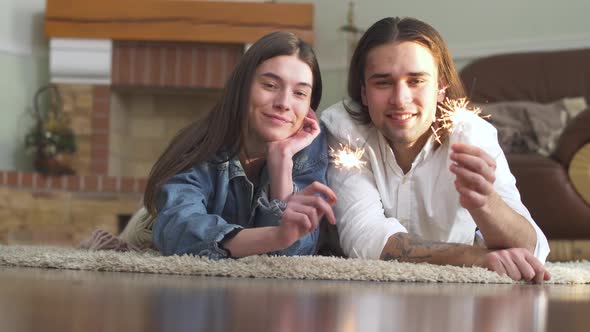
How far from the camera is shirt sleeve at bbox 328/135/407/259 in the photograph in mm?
1666

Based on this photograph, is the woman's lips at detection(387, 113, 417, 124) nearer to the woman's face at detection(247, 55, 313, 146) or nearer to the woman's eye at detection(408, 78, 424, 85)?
the woman's eye at detection(408, 78, 424, 85)

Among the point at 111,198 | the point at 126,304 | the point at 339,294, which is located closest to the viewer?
the point at 126,304

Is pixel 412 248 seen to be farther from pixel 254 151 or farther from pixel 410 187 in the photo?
pixel 254 151

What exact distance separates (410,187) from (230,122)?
405mm

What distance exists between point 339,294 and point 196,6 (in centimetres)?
354

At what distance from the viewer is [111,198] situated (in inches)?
173

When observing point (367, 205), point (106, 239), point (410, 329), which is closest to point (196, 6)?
point (106, 239)

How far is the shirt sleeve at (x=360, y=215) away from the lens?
1666 millimetres

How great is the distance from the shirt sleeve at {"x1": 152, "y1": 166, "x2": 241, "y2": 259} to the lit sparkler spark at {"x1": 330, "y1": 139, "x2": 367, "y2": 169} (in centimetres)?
28

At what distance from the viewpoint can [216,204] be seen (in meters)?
1.76

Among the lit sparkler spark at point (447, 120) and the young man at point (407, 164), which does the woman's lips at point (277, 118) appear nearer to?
the young man at point (407, 164)

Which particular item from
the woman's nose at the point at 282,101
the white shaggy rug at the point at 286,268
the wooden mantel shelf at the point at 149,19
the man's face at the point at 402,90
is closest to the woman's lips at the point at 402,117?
the man's face at the point at 402,90

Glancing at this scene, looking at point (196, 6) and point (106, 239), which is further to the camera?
point (196, 6)

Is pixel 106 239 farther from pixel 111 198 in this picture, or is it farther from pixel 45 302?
pixel 111 198
